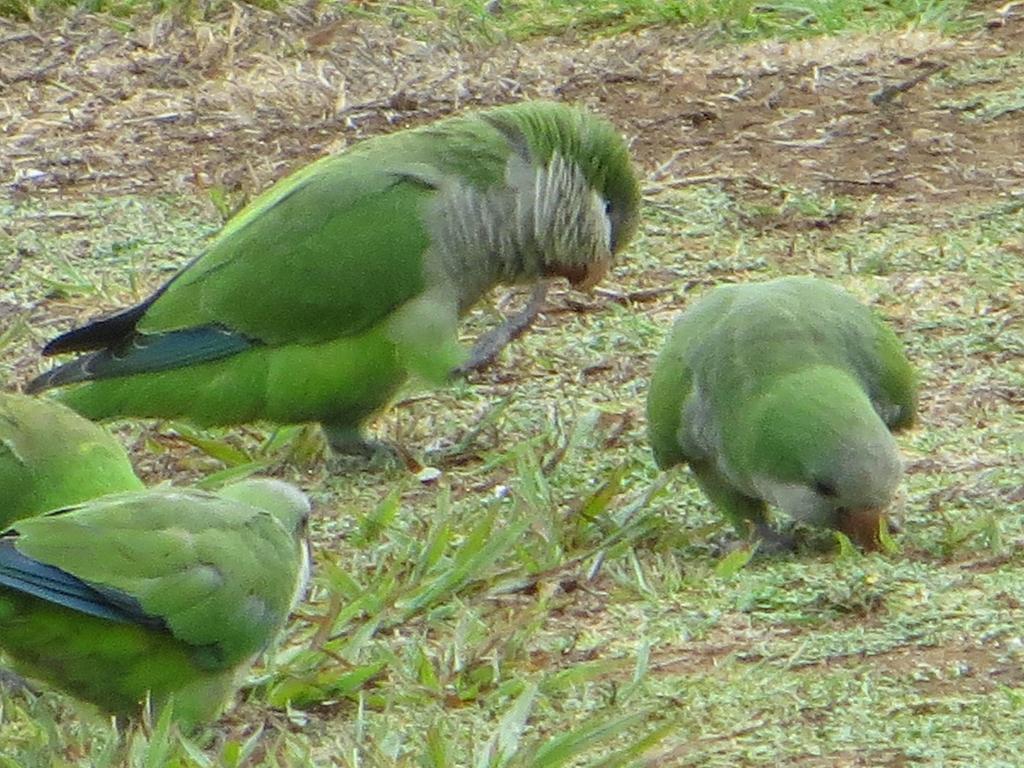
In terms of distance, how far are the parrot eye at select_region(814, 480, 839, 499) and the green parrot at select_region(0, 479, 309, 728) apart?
106 cm

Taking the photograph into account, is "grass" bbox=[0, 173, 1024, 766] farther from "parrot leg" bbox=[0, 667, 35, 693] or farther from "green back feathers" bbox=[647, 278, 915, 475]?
"green back feathers" bbox=[647, 278, 915, 475]

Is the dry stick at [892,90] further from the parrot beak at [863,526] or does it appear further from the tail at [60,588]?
the tail at [60,588]

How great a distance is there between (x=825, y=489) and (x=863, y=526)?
11 centimetres

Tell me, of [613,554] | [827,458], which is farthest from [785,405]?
[613,554]

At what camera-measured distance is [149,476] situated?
5051mm

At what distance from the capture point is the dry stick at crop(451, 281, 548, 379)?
5.21 meters

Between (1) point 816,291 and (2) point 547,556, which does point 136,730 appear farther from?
(1) point 816,291

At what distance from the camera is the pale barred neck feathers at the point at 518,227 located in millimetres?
5219

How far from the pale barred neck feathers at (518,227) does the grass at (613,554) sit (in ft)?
0.97

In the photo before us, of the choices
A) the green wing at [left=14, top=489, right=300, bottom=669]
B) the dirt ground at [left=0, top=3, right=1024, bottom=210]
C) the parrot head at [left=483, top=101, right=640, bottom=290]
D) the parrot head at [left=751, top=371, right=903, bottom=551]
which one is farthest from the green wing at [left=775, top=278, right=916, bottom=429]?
the dirt ground at [left=0, top=3, right=1024, bottom=210]

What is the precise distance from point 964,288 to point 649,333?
2.73 ft

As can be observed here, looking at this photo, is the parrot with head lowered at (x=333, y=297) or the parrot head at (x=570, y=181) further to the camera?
the parrot head at (x=570, y=181)

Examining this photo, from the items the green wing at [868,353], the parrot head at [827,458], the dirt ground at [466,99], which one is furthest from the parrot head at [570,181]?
the parrot head at [827,458]

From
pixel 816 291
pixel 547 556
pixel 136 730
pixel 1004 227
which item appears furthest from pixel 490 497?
pixel 1004 227
